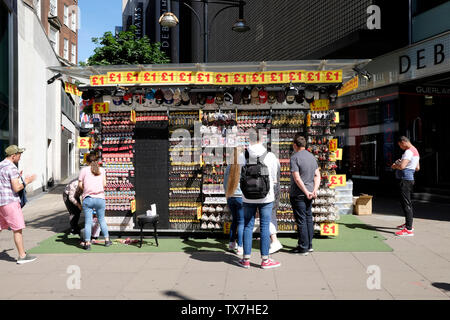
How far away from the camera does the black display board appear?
27.0ft

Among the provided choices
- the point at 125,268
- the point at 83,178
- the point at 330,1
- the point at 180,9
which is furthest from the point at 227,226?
the point at 180,9

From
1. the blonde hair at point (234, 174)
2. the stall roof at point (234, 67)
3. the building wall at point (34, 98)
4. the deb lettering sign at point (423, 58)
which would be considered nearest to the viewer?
the blonde hair at point (234, 174)

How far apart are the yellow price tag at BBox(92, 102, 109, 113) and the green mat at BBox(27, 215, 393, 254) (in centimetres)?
289

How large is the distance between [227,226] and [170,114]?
2.76 metres

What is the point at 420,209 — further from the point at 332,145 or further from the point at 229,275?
the point at 229,275

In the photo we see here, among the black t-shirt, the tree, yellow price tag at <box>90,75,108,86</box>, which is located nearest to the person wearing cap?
yellow price tag at <box>90,75,108,86</box>

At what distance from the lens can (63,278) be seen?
18.4 ft

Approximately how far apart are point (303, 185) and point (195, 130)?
2.87m

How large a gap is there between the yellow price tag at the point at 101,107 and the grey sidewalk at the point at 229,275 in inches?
125

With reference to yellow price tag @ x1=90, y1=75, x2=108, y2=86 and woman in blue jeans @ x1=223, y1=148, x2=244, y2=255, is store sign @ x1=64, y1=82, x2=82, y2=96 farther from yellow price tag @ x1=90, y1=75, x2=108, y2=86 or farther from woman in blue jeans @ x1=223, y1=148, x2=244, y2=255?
woman in blue jeans @ x1=223, y1=148, x2=244, y2=255

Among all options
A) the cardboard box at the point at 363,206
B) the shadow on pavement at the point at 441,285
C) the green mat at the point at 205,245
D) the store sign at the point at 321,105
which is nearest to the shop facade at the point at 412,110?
the cardboard box at the point at 363,206

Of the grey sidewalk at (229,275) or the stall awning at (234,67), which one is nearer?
the grey sidewalk at (229,275)

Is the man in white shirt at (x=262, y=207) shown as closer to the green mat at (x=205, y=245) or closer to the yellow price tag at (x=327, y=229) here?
the green mat at (x=205, y=245)

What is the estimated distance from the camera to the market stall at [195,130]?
7.86m
